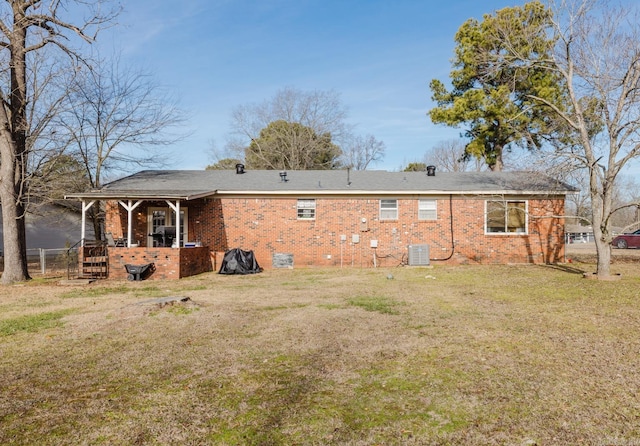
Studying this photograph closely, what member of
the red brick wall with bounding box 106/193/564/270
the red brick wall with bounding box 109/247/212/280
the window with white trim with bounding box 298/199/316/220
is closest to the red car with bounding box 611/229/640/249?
the red brick wall with bounding box 106/193/564/270

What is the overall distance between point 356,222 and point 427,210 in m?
2.77

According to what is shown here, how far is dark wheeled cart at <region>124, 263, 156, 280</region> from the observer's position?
12867mm

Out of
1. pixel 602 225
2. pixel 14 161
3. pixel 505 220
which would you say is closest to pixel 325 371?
pixel 602 225

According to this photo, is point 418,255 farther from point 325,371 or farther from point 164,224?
point 325,371

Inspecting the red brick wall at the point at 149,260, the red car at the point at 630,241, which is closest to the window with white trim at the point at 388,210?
the red brick wall at the point at 149,260

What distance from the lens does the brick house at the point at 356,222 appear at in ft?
52.4

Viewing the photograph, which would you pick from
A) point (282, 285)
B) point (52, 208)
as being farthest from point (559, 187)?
point (52, 208)

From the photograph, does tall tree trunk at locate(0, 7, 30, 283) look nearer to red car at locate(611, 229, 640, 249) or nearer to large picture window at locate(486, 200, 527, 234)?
large picture window at locate(486, 200, 527, 234)

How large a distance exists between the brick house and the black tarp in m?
1.07

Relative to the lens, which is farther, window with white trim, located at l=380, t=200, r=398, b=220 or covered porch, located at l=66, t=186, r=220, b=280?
window with white trim, located at l=380, t=200, r=398, b=220

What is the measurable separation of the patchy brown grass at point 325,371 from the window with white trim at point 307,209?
761cm

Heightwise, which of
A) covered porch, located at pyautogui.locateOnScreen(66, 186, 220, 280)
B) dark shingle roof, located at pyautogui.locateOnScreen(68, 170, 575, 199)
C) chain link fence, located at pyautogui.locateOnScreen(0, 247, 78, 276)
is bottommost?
chain link fence, located at pyautogui.locateOnScreen(0, 247, 78, 276)

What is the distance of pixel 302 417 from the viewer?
334 centimetres

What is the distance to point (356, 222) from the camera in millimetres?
16250
